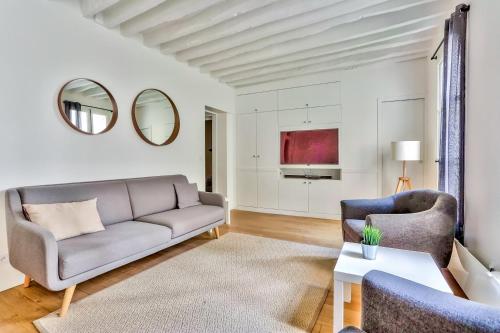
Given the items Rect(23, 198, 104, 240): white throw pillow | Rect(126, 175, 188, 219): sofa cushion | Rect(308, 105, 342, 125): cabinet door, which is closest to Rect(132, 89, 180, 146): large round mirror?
Rect(126, 175, 188, 219): sofa cushion

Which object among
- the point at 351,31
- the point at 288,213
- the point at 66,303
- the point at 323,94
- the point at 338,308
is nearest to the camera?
the point at 338,308

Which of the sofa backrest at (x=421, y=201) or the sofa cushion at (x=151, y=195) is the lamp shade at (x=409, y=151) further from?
the sofa cushion at (x=151, y=195)

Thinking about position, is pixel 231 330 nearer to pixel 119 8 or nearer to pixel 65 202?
pixel 65 202

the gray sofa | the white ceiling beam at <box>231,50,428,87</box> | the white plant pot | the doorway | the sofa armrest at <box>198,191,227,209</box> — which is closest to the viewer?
the white plant pot

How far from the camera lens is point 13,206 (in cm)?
201

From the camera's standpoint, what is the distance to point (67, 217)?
6.93ft

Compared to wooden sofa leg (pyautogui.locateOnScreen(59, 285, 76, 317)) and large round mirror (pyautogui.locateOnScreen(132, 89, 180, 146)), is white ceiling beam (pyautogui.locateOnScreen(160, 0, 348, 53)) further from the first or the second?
wooden sofa leg (pyautogui.locateOnScreen(59, 285, 76, 317))

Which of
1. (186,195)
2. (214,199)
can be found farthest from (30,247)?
(214,199)

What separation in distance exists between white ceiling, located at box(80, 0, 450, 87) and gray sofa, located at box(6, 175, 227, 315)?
183cm

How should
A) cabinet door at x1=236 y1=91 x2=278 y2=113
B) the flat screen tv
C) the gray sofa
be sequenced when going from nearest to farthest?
the gray sofa, the flat screen tv, cabinet door at x1=236 y1=91 x2=278 y2=113

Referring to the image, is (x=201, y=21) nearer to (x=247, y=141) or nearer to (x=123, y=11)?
(x=123, y=11)

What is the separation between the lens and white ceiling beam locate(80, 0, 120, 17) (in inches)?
95.1

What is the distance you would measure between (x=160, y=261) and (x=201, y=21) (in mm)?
2657

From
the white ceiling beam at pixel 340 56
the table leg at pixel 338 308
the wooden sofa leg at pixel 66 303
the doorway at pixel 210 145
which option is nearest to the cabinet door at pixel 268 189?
the doorway at pixel 210 145
